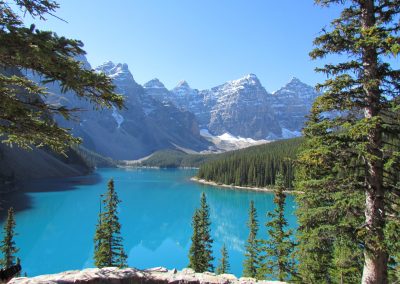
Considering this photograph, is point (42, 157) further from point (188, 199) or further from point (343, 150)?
point (343, 150)

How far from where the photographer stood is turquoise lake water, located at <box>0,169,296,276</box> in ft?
164

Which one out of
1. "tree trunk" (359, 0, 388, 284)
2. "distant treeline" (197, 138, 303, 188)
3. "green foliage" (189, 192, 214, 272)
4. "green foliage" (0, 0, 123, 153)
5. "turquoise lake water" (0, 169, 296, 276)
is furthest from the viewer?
"distant treeline" (197, 138, 303, 188)

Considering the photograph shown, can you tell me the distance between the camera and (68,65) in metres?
7.35

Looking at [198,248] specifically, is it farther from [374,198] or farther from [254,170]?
[254,170]

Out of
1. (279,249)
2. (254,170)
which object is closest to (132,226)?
(279,249)

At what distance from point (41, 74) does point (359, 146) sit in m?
8.30

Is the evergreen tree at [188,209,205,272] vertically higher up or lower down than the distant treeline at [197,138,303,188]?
lower down

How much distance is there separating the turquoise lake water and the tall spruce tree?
118 feet

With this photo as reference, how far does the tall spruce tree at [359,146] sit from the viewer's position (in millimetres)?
9336

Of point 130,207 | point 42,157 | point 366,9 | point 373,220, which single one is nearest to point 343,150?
point 373,220

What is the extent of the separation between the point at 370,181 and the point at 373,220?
3.63 feet

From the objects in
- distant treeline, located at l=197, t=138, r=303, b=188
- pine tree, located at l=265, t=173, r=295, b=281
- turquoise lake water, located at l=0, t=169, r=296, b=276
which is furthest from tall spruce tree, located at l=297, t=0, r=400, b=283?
distant treeline, located at l=197, t=138, r=303, b=188

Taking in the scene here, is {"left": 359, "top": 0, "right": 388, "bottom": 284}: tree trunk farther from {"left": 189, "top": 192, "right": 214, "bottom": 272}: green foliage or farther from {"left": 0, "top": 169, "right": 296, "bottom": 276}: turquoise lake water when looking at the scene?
{"left": 0, "top": 169, "right": 296, "bottom": 276}: turquoise lake water

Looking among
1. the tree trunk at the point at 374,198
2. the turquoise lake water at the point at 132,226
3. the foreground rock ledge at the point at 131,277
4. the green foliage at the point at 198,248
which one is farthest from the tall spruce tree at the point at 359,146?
the turquoise lake water at the point at 132,226
